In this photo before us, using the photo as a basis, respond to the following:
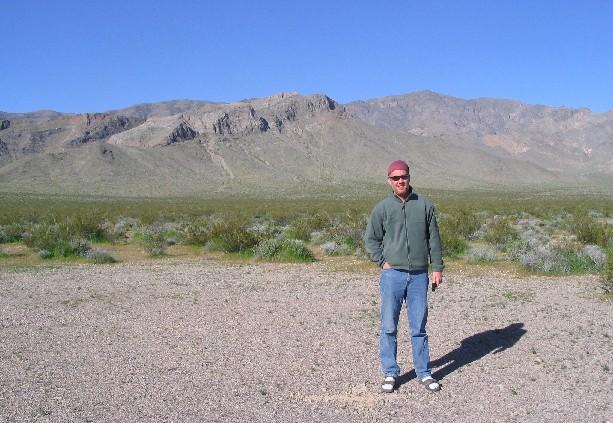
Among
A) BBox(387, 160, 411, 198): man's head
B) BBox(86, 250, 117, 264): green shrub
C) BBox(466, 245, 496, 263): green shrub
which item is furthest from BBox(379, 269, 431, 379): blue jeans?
BBox(86, 250, 117, 264): green shrub

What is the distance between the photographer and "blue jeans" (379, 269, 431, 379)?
6.38m

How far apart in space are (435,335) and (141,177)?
338 ft

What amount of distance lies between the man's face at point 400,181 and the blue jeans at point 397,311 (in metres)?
0.80

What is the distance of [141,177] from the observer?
351 ft

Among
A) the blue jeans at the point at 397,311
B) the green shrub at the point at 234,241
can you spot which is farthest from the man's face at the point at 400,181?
the green shrub at the point at 234,241

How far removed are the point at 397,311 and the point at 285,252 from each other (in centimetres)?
1133

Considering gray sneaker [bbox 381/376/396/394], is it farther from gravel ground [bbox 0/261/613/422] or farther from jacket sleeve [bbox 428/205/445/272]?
jacket sleeve [bbox 428/205/445/272]

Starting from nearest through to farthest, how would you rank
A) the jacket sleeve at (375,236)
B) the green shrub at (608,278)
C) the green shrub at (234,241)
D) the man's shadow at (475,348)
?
the jacket sleeve at (375,236) < the man's shadow at (475,348) < the green shrub at (608,278) < the green shrub at (234,241)

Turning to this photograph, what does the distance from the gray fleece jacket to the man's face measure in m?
0.10

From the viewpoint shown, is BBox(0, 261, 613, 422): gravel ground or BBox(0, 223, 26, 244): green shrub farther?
BBox(0, 223, 26, 244): green shrub

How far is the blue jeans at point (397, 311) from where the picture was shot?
6375 mm

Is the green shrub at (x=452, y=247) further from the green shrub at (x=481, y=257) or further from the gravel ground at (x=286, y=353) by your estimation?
the gravel ground at (x=286, y=353)

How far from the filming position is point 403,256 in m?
6.29

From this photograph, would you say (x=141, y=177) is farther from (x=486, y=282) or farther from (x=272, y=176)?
(x=486, y=282)
